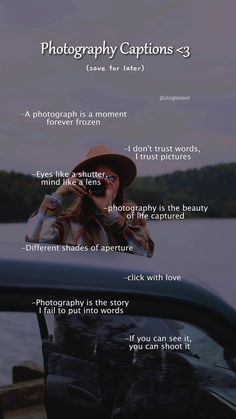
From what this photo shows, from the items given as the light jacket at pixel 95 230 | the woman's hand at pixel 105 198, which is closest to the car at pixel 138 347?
the light jacket at pixel 95 230

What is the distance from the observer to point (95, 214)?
3.29 m

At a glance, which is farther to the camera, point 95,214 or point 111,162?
point 111,162

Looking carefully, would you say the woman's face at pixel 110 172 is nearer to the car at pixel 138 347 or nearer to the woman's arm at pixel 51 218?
the woman's arm at pixel 51 218

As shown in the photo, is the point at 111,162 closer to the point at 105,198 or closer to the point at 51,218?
the point at 105,198

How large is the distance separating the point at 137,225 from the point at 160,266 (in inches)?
53.6

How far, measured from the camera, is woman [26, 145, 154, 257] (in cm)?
307

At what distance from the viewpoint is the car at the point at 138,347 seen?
1.61 m

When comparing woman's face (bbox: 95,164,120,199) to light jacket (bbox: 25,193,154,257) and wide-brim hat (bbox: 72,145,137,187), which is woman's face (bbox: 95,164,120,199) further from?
light jacket (bbox: 25,193,154,257)

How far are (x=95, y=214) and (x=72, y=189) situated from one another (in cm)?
16

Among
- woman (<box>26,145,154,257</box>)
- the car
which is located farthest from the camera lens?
the car

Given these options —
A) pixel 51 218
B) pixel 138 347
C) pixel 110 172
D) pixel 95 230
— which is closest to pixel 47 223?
pixel 51 218

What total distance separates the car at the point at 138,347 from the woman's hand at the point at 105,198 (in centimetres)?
157

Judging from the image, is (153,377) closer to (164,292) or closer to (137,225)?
(164,292)

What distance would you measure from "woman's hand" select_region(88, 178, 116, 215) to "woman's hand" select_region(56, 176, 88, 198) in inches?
2.0
